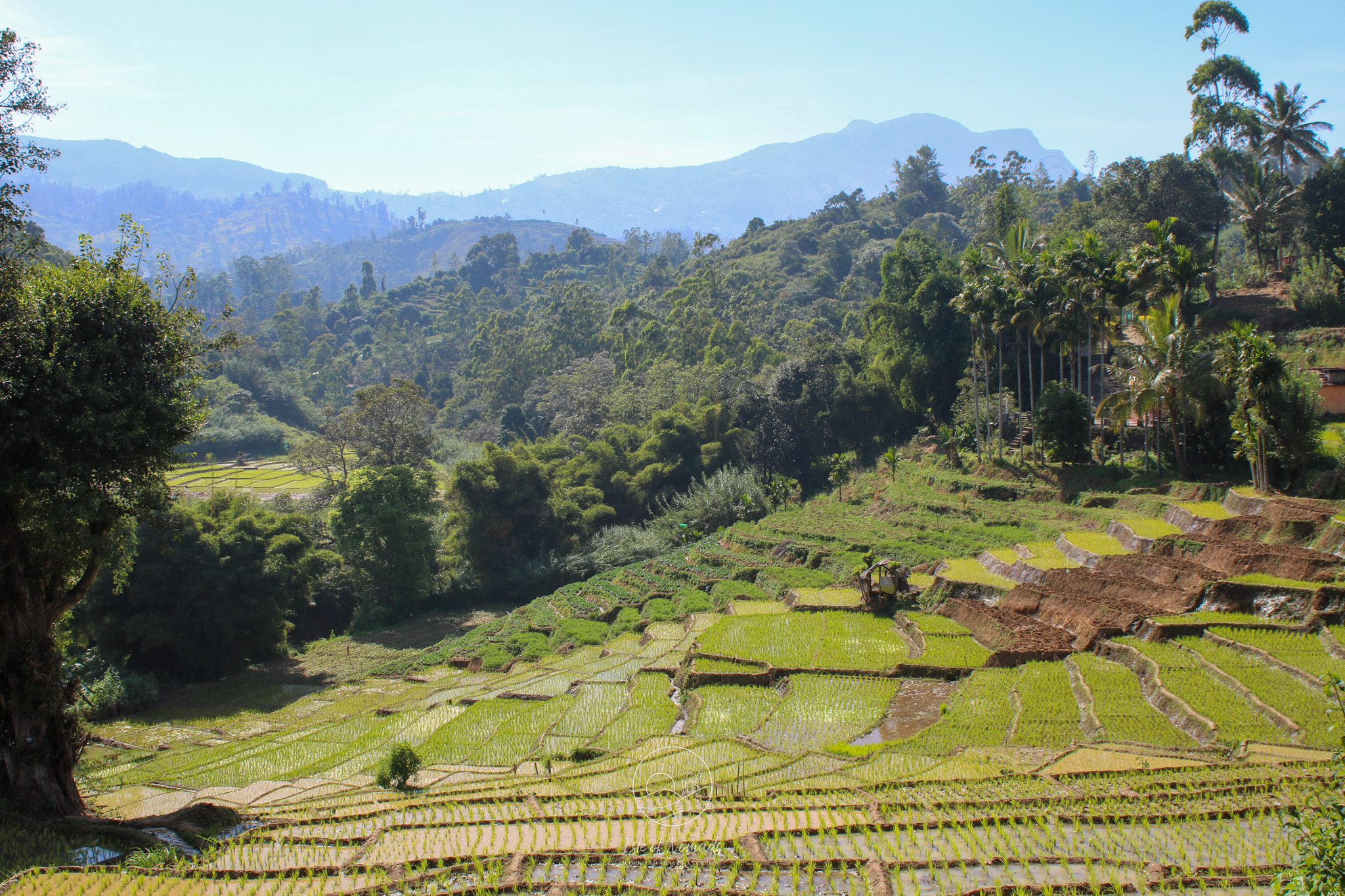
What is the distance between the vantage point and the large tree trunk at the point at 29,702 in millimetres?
10938

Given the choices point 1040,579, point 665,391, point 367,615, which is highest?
point 665,391

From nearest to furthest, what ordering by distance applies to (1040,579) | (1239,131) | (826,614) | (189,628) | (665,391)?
(1040,579)
(826,614)
(189,628)
(1239,131)
(665,391)

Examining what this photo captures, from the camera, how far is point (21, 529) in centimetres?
1130

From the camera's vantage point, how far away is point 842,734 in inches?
584

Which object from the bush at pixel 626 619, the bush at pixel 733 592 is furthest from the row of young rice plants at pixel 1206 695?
the bush at pixel 626 619

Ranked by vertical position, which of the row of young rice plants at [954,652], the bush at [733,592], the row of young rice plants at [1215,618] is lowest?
the bush at [733,592]

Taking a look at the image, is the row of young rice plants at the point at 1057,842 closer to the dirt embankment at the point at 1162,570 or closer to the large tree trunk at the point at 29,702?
the dirt embankment at the point at 1162,570

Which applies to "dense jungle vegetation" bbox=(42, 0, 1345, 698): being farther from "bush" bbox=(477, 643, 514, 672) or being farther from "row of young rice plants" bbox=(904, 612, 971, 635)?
"row of young rice plants" bbox=(904, 612, 971, 635)

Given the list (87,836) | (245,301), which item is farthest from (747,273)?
(245,301)

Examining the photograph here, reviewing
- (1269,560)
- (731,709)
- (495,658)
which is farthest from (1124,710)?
(495,658)

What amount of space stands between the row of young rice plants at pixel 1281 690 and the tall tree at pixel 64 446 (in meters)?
16.9

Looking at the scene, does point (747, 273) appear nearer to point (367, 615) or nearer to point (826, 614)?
point (367, 615)

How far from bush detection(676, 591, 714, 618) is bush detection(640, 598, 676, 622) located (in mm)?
310

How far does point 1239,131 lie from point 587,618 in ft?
139
